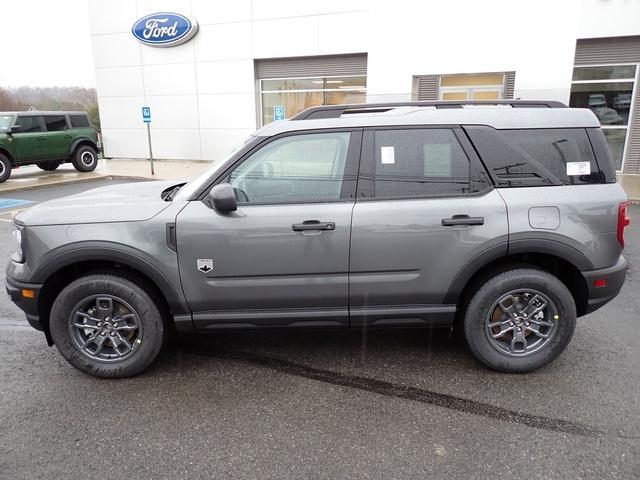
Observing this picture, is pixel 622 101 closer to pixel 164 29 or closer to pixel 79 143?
pixel 164 29

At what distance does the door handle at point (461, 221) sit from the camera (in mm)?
3217

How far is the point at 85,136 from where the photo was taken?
16203 mm

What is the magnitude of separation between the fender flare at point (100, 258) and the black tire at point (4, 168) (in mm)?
12792

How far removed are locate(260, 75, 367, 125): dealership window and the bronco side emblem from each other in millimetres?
13993

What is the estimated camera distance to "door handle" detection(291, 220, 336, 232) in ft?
10.5

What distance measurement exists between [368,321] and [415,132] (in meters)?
1.36

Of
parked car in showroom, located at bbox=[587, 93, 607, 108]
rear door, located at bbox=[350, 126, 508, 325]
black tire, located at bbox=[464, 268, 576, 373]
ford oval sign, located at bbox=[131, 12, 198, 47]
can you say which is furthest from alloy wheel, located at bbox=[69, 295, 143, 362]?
ford oval sign, located at bbox=[131, 12, 198, 47]

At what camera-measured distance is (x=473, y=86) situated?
1470 cm

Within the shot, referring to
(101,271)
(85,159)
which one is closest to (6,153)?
(85,159)

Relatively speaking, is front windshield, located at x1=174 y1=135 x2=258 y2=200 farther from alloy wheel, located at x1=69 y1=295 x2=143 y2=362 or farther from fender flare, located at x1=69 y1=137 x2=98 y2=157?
fender flare, located at x1=69 y1=137 x2=98 y2=157

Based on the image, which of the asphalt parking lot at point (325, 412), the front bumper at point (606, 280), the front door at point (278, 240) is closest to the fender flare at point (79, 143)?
the asphalt parking lot at point (325, 412)

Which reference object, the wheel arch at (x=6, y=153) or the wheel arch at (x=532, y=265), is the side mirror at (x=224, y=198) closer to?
the wheel arch at (x=532, y=265)

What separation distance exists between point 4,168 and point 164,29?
7695 millimetres

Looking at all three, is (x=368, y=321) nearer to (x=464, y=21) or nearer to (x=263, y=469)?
(x=263, y=469)
